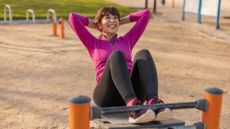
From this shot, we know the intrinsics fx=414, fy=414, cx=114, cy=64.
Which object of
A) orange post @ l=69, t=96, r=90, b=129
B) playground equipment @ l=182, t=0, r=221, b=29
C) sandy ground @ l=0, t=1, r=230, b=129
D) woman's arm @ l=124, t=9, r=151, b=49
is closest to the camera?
orange post @ l=69, t=96, r=90, b=129

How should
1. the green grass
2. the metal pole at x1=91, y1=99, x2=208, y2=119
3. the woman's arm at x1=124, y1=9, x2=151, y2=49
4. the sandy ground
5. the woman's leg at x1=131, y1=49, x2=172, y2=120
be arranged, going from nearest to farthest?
the metal pole at x1=91, y1=99, x2=208, y2=119, the woman's leg at x1=131, y1=49, x2=172, y2=120, the woman's arm at x1=124, y1=9, x2=151, y2=49, the sandy ground, the green grass

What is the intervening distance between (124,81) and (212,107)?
74cm

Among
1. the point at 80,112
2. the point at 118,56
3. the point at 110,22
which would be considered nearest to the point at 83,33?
the point at 110,22

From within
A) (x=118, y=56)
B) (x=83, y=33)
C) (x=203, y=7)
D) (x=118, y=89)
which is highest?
(x=83, y=33)

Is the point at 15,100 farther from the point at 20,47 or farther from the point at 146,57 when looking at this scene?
the point at 20,47

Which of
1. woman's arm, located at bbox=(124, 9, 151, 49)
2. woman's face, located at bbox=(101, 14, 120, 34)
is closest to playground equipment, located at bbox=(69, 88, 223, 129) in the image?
woman's face, located at bbox=(101, 14, 120, 34)

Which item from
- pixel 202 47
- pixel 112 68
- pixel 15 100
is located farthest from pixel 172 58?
pixel 112 68

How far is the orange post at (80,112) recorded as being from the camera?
278 cm

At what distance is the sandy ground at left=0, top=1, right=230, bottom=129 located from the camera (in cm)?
516

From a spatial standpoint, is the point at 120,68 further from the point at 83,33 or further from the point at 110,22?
the point at 83,33

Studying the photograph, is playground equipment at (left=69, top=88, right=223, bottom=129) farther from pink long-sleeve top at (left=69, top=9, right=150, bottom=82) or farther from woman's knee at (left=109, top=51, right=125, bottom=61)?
pink long-sleeve top at (left=69, top=9, right=150, bottom=82)

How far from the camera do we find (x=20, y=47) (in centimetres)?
955

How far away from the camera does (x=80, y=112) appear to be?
2.79 m

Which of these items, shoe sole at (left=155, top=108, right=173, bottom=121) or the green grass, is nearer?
shoe sole at (left=155, top=108, right=173, bottom=121)
